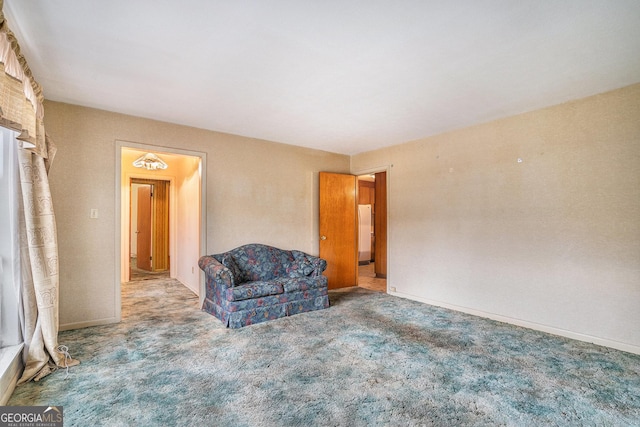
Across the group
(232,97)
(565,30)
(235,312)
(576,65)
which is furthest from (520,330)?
(232,97)

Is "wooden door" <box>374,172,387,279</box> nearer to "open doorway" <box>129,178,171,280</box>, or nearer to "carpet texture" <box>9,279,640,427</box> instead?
"carpet texture" <box>9,279,640,427</box>

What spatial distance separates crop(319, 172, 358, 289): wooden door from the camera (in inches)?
209

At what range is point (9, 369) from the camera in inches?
79.0

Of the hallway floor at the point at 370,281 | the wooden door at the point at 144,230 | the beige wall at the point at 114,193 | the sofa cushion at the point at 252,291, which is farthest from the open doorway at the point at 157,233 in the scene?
the hallway floor at the point at 370,281

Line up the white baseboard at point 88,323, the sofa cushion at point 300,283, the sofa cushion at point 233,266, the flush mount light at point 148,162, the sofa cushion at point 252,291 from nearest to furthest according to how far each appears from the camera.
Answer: the white baseboard at point 88,323, the sofa cushion at point 252,291, the sofa cushion at point 300,283, the sofa cushion at point 233,266, the flush mount light at point 148,162

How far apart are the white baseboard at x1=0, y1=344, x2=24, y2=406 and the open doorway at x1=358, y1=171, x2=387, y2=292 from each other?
4.51 m

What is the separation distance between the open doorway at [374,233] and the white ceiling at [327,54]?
9.13 ft

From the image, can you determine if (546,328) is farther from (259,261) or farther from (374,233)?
(374,233)

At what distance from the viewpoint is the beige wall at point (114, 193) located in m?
3.33

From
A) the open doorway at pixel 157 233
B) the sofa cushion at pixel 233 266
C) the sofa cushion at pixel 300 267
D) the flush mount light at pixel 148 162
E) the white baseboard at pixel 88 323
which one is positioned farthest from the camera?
the open doorway at pixel 157 233

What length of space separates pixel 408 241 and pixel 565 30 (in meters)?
3.24

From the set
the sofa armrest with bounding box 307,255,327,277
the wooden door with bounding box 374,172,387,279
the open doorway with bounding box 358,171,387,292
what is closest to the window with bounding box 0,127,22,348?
the sofa armrest with bounding box 307,255,327,277

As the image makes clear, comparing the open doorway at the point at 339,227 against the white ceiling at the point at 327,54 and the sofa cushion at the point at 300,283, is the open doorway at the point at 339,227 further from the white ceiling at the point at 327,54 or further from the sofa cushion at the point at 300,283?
the white ceiling at the point at 327,54

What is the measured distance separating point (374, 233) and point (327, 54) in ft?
16.7
